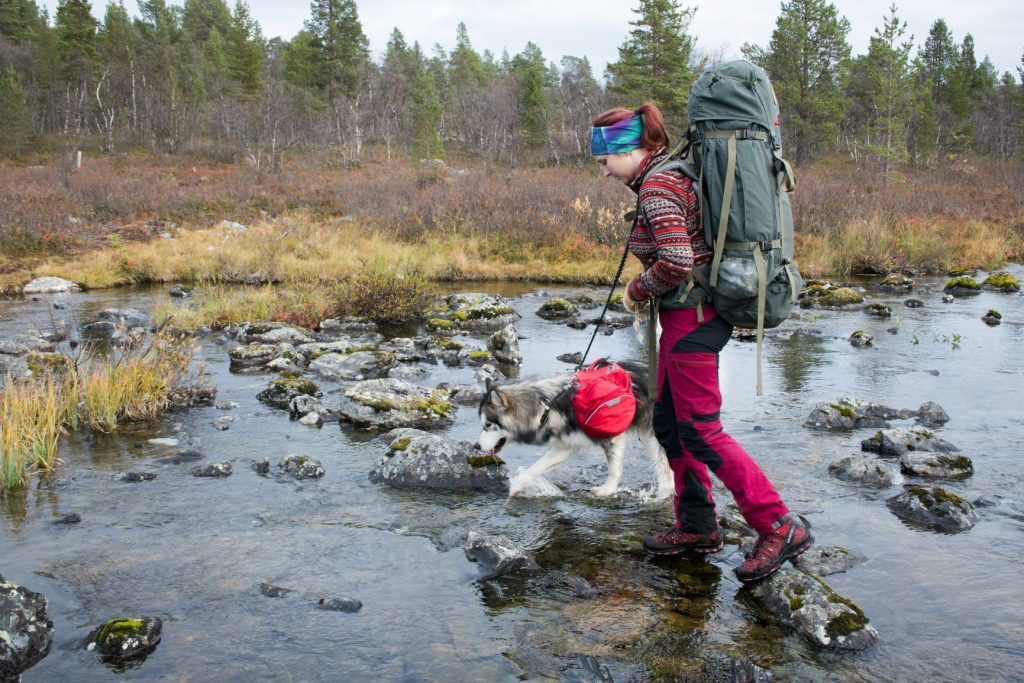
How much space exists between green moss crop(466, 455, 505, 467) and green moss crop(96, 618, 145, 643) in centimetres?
290

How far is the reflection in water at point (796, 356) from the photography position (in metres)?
9.71

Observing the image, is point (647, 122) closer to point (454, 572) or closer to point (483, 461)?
point (454, 572)

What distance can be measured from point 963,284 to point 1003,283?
0.97m

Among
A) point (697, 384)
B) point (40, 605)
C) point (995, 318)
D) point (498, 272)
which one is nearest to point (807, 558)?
point (697, 384)

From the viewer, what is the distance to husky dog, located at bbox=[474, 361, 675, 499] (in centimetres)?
559

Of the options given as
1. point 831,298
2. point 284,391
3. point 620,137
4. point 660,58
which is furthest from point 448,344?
point 660,58

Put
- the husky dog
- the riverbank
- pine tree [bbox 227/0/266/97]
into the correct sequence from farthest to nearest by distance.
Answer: pine tree [bbox 227/0/266/97] → the riverbank → the husky dog

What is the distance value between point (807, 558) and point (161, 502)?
→ 188 inches

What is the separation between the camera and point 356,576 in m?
4.62

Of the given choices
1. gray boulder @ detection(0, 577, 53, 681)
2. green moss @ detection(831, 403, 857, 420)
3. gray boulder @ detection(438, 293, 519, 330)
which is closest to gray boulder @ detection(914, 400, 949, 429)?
green moss @ detection(831, 403, 857, 420)

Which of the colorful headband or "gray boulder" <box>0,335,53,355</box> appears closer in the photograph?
the colorful headband

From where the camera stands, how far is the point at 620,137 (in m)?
4.01

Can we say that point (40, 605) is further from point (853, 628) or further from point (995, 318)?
point (995, 318)

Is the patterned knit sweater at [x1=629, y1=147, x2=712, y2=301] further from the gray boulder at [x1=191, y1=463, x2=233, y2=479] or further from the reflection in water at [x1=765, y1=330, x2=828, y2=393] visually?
the reflection in water at [x1=765, y1=330, x2=828, y2=393]
